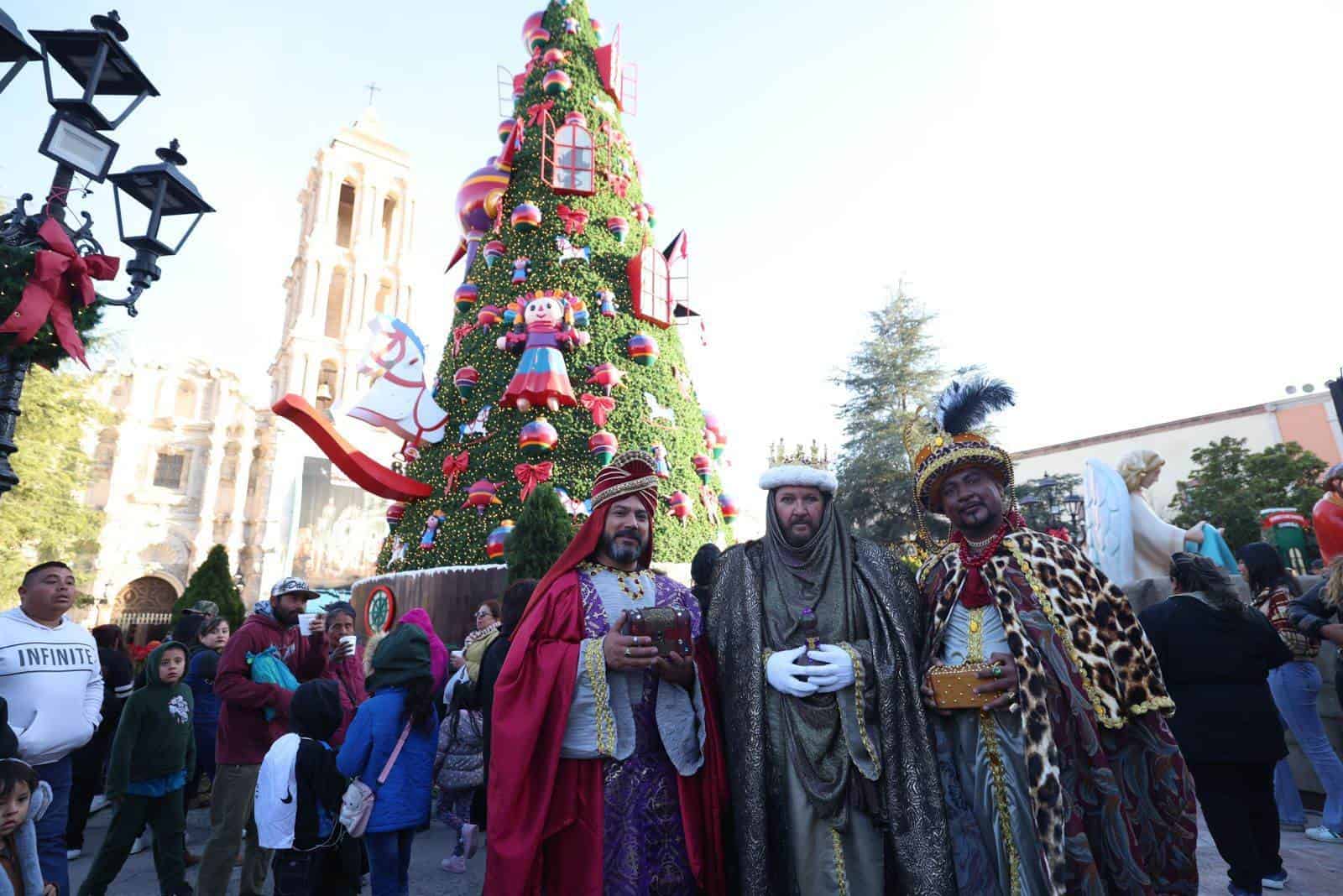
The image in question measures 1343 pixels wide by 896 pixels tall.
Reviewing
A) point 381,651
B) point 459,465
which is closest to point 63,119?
point 381,651

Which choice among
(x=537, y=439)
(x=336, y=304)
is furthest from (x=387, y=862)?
(x=336, y=304)

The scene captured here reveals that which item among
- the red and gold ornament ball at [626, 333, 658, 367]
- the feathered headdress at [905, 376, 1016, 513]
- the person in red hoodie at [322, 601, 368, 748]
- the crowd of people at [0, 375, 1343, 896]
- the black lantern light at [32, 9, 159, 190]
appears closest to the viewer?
the crowd of people at [0, 375, 1343, 896]

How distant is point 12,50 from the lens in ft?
14.2

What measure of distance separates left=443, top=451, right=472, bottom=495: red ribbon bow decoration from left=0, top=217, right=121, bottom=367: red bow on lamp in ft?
18.5

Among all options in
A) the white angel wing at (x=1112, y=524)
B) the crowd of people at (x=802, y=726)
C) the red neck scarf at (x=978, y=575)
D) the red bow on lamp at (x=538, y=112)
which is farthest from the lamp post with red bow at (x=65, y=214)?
the white angel wing at (x=1112, y=524)

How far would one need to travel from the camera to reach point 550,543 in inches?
312

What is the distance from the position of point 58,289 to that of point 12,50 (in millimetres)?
1474

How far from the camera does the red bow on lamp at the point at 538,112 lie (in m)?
11.4

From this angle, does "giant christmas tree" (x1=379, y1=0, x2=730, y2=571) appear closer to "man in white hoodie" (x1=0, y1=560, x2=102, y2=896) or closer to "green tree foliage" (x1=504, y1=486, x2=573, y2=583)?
"green tree foliage" (x1=504, y1=486, x2=573, y2=583)

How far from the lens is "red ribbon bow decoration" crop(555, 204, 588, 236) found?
435 inches

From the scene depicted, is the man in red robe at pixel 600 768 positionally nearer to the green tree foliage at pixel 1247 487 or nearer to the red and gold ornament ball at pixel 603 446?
the red and gold ornament ball at pixel 603 446

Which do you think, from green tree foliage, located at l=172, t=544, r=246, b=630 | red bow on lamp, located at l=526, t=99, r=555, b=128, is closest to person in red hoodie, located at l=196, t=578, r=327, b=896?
red bow on lamp, located at l=526, t=99, r=555, b=128

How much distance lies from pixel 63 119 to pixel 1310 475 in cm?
2935

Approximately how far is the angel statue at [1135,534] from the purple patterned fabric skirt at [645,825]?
5793 millimetres
